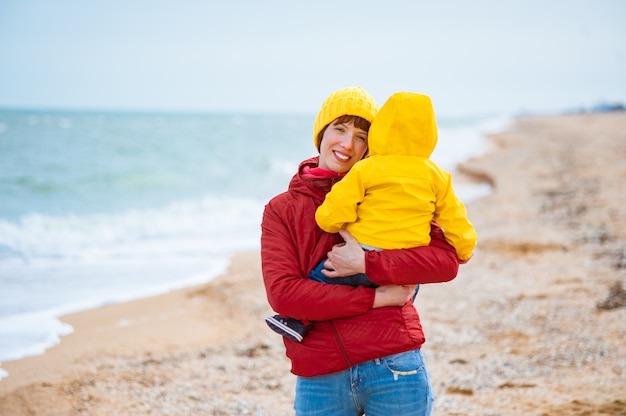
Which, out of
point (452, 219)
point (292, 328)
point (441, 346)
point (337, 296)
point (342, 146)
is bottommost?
point (441, 346)

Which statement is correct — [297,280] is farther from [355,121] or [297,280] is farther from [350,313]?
[355,121]

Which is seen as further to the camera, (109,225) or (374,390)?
(109,225)

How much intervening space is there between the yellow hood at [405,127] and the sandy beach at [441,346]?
8.52 feet

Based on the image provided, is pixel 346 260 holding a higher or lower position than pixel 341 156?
lower

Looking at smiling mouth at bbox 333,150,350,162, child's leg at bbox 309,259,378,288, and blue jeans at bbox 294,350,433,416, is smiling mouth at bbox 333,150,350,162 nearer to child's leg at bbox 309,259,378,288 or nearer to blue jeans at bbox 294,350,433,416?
child's leg at bbox 309,259,378,288

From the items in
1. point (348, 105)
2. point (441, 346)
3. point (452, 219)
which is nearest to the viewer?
point (452, 219)

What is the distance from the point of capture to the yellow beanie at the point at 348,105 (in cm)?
235

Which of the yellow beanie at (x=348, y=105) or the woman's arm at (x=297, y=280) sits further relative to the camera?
the yellow beanie at (x=348, y=105)

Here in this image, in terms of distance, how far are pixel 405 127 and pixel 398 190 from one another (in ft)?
0.76

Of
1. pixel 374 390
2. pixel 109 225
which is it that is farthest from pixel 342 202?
pixel 109 225

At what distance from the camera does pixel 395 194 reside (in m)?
2.16

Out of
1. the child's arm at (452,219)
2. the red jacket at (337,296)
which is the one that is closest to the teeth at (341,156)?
the red jacket at (337,296)

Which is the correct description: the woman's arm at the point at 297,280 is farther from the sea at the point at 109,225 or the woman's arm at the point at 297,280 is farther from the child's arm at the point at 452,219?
the sea at the point at 109,225

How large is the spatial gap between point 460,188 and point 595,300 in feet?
39.2
